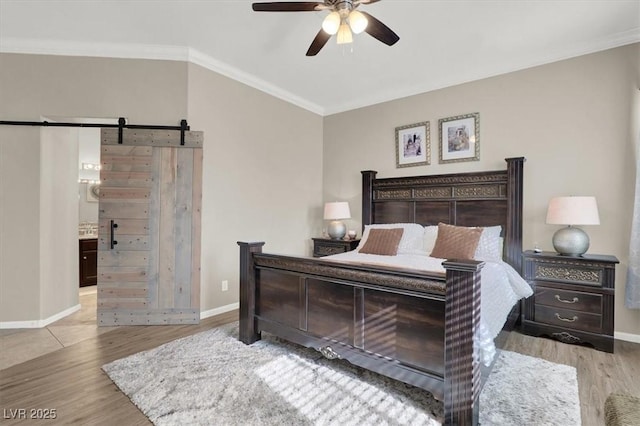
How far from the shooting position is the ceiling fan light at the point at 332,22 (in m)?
2.16

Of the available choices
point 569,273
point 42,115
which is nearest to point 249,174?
point 42,115

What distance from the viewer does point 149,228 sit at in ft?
11.0

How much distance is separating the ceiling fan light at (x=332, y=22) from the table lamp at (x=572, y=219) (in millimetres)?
2581

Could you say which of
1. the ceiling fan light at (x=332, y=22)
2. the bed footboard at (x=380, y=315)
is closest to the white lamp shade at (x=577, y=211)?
the bed footboard at (x=380, y=315)

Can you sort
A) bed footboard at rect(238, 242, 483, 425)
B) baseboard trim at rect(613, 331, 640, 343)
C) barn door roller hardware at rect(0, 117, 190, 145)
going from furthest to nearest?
barn door roller hardware at rect(0, 117, 190, 145)
baseboard trim at rect(613, 331, 640, 343)
bed footboard at rect(238, 242, 483, 425)

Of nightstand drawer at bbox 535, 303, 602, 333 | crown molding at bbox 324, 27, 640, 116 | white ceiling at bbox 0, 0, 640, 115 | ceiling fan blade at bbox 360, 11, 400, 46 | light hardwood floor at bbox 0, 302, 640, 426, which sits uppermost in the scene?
white ceiling at bbox 0, 0, 640, 115

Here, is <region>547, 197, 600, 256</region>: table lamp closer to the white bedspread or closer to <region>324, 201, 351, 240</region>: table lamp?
the white bedspread

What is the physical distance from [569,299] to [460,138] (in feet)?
6.90

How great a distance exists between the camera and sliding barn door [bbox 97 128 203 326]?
10.8ft

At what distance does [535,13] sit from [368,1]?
1.73 meters

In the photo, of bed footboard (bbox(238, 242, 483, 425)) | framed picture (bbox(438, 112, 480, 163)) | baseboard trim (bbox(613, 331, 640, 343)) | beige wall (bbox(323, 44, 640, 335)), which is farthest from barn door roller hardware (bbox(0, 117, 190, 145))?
baseboard trim (bbox(613, 331, 640, 343))

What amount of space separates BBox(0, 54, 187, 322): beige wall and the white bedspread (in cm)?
287

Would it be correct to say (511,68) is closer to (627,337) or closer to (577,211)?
(577,211)

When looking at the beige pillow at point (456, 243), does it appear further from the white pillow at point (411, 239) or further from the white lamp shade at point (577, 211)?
the white lamp shade at point (577, 211)
